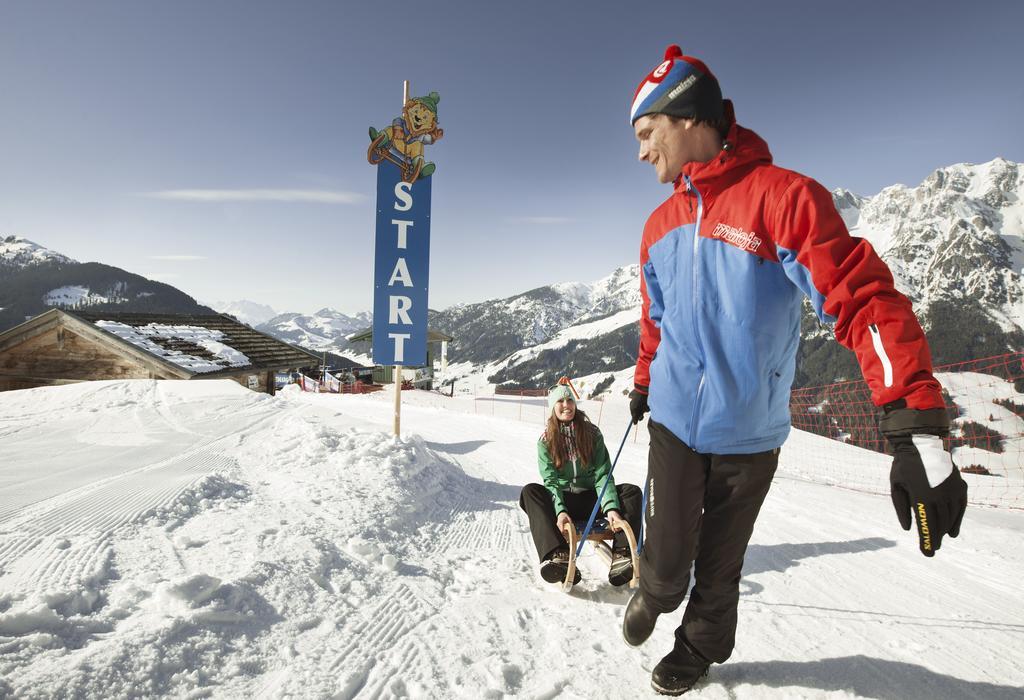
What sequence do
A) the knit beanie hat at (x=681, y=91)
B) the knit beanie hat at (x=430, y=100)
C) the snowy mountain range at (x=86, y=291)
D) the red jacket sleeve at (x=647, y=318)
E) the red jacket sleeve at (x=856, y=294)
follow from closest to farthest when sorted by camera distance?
the red jacket sleeve at (x=856, y=294) < the knit beanie hat at (x=681, y=91) < the red jacket sleeve at (x=647, y=318) < the knit beanie hat at (x=430, y=100) < the snowy mountain range at (x=86, y=291)

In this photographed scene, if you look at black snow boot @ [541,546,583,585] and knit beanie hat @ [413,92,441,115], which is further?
knit beanie hat @ [413,92,441,115]

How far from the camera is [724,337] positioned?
1.71 meters

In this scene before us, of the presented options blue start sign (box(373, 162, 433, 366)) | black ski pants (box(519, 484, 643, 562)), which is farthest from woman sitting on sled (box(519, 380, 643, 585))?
blue start sign (box(373, 162, 433, 366))

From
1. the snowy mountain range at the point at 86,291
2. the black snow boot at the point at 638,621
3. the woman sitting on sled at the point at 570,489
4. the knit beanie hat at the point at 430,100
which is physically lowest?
the black snow boot at the point at 638,621

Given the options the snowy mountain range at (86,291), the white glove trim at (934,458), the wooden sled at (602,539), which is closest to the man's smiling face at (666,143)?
the white glove trim at (934,458)

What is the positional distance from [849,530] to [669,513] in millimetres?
3835

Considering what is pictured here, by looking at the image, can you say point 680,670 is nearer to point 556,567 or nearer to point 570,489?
point 556,567

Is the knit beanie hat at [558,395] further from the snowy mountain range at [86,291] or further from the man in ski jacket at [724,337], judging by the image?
the snowy mountain range at [86,291]

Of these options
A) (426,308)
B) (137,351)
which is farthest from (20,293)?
(426,308)

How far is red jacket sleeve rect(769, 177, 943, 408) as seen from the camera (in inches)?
49.2

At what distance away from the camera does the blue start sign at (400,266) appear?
248 inches

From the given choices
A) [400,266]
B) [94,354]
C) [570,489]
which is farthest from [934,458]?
[94,354]

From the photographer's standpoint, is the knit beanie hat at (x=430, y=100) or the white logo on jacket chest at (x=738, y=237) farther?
the knit beanie hat at (x=430, y=100)

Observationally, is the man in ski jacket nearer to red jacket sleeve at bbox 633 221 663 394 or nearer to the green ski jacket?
red jacket sleeve at bbox 633 221 663 394
